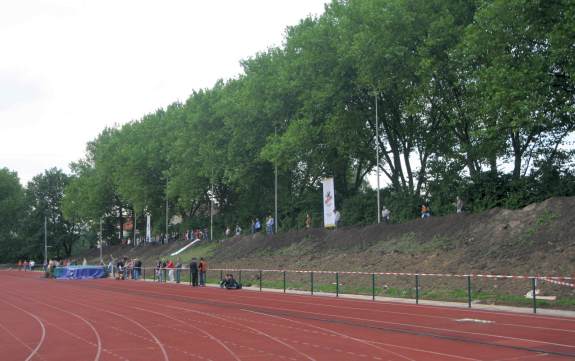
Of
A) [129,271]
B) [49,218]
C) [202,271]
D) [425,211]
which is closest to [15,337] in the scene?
[202,271]

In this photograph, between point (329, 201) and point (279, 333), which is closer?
point (279, 333)

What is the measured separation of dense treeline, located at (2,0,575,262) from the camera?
28.6 meters

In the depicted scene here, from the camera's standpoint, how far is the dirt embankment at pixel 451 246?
87.0 feet

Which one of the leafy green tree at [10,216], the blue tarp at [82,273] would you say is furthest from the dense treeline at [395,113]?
the leafy green tree at [10,216]

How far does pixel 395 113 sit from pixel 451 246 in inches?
539

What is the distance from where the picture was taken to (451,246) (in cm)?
3172

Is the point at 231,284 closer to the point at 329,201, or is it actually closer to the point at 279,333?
the point at 329,201

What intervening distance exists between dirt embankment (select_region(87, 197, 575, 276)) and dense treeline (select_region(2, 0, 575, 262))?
66.3 inches

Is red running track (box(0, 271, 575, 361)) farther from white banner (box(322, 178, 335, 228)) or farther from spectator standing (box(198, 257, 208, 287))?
white banner (box(322, 178, 335, 228))

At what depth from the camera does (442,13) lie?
3547 cm

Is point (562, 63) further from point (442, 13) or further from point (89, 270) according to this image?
point (89, 270)

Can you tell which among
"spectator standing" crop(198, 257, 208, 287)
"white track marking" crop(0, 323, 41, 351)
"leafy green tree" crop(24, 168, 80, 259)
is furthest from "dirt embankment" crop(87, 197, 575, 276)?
"leafy green tree" crop(24, 168, 80, 259)

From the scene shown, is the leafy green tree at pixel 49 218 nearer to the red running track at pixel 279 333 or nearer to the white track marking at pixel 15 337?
the red running track at pixel 279 333

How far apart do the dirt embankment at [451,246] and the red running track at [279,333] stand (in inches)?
291
